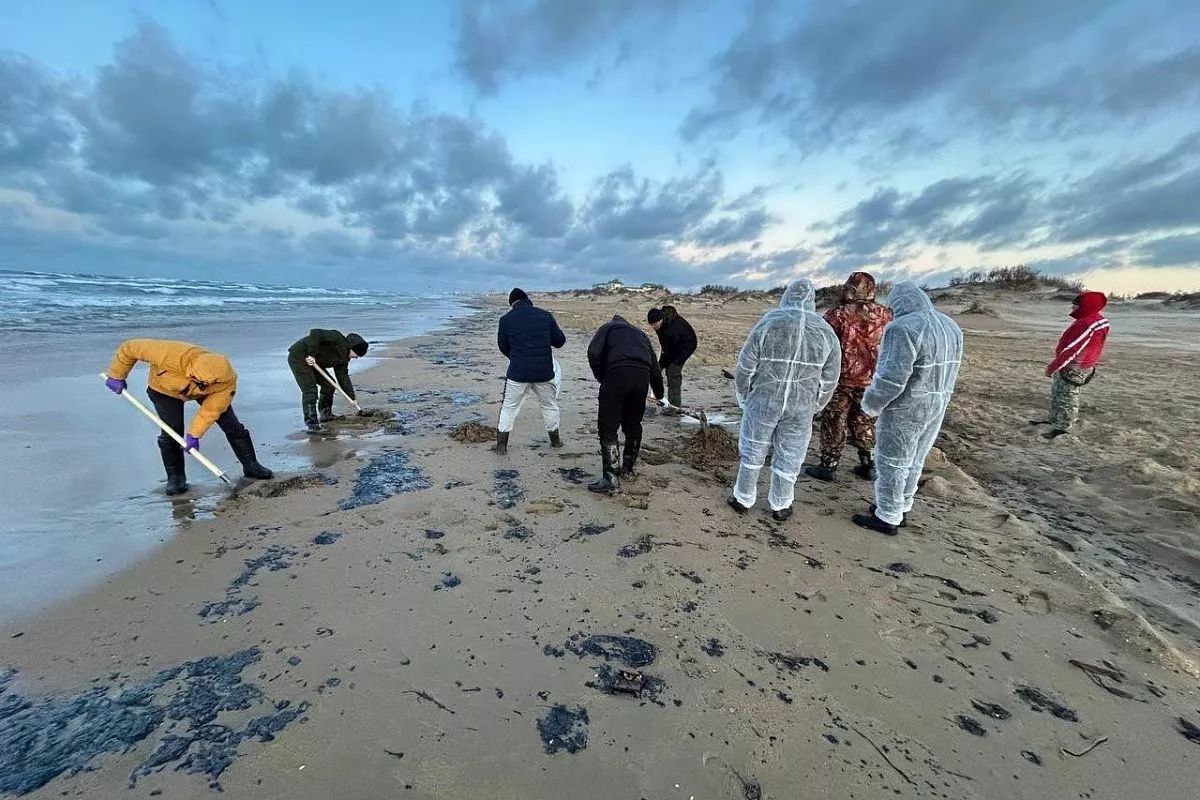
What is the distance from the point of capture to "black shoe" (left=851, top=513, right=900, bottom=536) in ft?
14.0

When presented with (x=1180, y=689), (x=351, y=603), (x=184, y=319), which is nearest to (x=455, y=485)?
(x=351, y=603)

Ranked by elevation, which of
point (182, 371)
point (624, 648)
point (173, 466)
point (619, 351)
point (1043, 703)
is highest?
point (619, 351)

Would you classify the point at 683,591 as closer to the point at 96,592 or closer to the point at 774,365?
the point at 774,365

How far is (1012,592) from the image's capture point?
11.4 ft

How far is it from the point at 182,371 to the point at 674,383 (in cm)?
609

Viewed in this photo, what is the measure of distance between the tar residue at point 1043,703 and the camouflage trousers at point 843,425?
3.09 metres

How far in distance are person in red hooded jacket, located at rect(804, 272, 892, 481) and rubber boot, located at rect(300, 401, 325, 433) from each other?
6.29 m

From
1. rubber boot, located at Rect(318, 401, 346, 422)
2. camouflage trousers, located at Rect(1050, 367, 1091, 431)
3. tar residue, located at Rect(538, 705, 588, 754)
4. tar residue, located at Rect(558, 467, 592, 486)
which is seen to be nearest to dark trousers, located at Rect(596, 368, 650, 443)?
tar residue, located at Rect(558, 467, 592, 486)

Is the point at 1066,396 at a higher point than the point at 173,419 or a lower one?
lower

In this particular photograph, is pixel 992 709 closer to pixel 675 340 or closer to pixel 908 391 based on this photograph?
pixel 908 391

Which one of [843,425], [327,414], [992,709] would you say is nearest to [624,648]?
[992,709]

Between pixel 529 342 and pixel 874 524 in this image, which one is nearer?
pixel 874 524

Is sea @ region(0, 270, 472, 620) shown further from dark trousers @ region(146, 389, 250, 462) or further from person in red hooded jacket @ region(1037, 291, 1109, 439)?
person in red hooded jacket @ region(1037, 291, 1109, 439)

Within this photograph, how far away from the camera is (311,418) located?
22.6 ft
